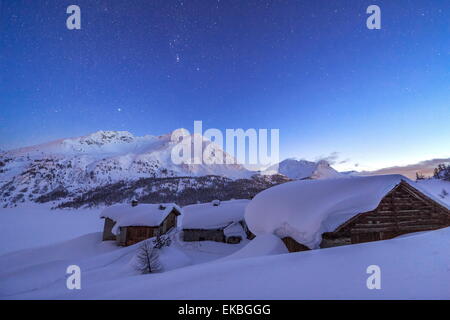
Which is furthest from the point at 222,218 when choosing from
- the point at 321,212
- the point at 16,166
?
the point at 16,166

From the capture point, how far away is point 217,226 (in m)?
21.4

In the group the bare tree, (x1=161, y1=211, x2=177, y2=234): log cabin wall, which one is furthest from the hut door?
(x1=161, y1=211, x2=177, y2=234): log cabin wall

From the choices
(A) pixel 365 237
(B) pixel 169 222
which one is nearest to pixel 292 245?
(A) pixel 365 237

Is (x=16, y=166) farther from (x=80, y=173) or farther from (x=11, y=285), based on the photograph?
(x=11, y=285)

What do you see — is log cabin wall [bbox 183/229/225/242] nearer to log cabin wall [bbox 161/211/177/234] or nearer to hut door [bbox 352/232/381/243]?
log cabin wall [bbox 161/211/177/234]

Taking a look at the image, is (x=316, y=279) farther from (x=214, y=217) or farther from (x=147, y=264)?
(x=214, y=217)

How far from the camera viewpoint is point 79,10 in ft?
11.8

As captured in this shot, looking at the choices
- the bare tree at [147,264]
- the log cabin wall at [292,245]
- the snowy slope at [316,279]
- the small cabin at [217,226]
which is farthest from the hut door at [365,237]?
the small cabin at [217,226]

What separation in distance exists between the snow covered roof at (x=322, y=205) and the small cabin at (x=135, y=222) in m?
13.7

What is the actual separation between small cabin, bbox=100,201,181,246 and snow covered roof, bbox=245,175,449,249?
13.7 m

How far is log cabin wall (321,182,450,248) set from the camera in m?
8.75

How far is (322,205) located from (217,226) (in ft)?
49.2

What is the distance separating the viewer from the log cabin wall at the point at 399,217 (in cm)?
875
